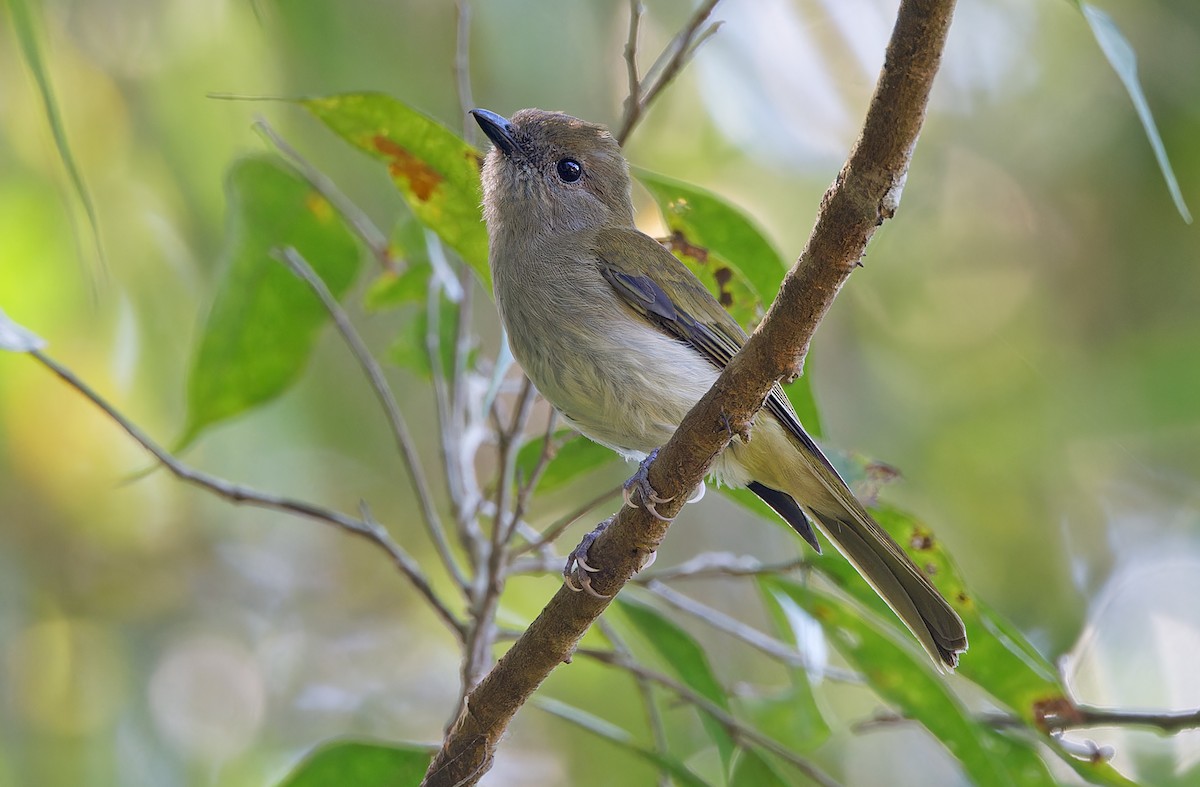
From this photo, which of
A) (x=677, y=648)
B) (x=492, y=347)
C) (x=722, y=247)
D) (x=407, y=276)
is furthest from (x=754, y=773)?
(x=492, y=347)

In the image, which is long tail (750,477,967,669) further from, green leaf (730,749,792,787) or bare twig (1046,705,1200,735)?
green leaf (730,749,792,787)

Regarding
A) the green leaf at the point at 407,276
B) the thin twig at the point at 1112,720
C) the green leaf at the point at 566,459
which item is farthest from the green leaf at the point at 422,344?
the thin twig at the point at 1112,720

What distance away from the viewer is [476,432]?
8.87ft

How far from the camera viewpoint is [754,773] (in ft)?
8.57

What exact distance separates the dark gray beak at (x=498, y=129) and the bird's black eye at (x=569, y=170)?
4.8 inches

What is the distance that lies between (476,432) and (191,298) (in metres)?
2.12

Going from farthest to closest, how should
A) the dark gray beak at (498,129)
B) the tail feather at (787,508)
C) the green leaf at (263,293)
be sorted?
the dark gray beak at (498,129) < the green leaf at (263,293) < the tail feather at (787,508)

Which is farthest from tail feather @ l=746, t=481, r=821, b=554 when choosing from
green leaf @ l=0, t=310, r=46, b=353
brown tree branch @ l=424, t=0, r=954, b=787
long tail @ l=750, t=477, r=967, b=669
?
green leaf @ l=0, t=310, r=46, b=353

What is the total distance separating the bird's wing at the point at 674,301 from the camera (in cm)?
267

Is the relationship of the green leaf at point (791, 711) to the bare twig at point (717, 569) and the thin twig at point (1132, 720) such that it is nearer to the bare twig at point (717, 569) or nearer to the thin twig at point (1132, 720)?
the bare twig at point (717, 569)

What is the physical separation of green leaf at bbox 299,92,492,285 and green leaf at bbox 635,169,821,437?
0.36 metres

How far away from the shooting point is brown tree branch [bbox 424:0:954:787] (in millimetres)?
1428

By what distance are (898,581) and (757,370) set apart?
0.95 meters

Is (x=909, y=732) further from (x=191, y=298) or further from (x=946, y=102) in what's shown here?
(x=191, y=298)
